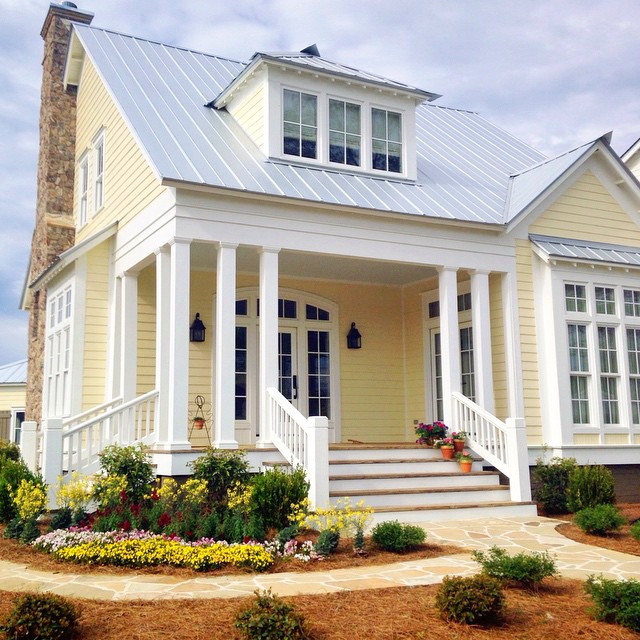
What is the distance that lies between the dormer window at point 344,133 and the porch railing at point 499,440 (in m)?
4.48

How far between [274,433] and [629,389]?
266 inches

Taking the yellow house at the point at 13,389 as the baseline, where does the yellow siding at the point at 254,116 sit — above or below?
above

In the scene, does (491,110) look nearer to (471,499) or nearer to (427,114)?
(427,114)

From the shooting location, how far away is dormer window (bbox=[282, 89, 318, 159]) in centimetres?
1301

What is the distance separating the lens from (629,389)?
536 inches

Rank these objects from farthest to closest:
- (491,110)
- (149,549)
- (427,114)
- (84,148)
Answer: (491,110)
(427,114)
(84,148)
(149,549)

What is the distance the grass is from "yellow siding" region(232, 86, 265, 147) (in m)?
8.50

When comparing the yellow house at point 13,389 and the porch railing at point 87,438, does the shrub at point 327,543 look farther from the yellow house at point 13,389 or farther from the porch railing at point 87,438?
the yellow house at point 13,389

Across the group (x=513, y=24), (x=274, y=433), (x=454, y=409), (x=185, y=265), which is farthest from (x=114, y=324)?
(x=513, y=24)

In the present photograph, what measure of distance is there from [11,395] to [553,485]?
82.1ft

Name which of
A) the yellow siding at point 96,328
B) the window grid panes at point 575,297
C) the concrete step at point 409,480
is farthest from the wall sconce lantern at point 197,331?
the window grid panes at point 575,297

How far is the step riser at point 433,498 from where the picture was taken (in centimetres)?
1034

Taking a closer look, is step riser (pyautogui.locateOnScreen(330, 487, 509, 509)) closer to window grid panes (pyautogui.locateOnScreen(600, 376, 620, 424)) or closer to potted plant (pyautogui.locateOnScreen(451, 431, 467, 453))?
potted plant (pyautogui.locateOnScreen(451, 431, 467, 453))

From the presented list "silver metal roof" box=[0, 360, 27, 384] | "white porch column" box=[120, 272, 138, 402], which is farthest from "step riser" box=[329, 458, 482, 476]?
"silver metal roof" box=[0, 360, 27, 384]
